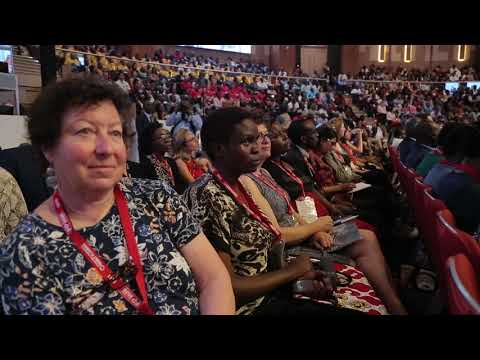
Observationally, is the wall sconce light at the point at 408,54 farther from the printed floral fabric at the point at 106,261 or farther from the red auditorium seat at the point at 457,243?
the printed floral fabric at the point at 106,261

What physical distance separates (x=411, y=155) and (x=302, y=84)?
1359 cm

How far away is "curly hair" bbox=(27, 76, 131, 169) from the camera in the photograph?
Result: 106cm

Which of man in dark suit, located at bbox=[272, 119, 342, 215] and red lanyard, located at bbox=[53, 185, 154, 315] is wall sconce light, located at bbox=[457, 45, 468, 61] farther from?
red lanyard, located at bbox=[53, 185, 154, 315]

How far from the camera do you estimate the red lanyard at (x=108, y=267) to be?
1030 mm

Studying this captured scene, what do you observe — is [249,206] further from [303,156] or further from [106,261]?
[303,156]

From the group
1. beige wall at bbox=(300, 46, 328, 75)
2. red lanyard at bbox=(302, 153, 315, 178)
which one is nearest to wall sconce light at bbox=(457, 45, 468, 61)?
beige wall at bbox=(300, 46, 328, 75)

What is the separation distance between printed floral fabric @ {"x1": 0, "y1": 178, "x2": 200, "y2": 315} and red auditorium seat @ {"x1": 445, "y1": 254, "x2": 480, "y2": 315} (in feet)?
2.23

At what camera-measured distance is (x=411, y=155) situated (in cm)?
488

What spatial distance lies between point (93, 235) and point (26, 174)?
1.21 metres

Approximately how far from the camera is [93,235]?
1059 millimetres

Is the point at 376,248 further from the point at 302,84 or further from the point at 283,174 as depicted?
the point at 302,84

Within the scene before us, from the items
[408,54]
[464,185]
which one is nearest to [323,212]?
[464,185]

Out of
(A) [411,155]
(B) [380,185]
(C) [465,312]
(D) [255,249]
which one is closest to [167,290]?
(D) [255,249]
